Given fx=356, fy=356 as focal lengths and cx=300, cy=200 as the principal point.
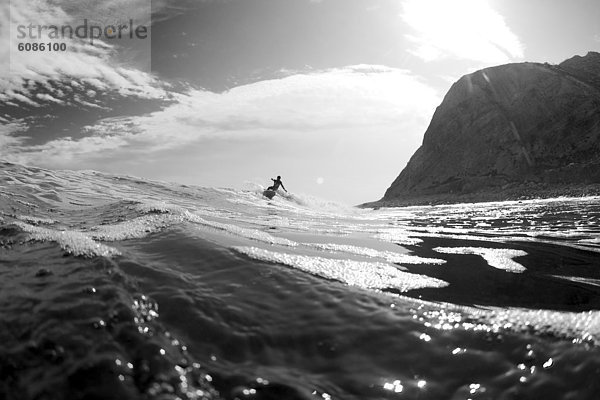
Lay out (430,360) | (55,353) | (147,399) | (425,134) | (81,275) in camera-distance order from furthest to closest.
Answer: (425,134) < (81,275) < (430,360) < (55,353) < (147,399)

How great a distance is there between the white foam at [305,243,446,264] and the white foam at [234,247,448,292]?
0.47 m

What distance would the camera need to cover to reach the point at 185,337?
197cm

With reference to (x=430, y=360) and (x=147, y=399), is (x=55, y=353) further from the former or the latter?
(x=430, y=360)

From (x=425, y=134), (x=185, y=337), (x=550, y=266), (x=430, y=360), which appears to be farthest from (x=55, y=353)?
(x=425, y=134)

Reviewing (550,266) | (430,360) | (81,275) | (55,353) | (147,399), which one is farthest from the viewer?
(550,266)

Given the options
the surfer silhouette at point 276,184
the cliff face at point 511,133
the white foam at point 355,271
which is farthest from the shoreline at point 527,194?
the white foam at point 355,271

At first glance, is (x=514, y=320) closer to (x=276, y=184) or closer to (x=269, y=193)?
(x=269, y=193)

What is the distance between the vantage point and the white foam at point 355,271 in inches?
123

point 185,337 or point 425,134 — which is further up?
point 425,134

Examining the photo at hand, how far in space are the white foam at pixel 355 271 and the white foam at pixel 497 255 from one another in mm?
1224

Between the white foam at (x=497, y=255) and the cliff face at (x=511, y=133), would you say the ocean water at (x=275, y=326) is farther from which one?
the cliff face at (x=511, y=133)

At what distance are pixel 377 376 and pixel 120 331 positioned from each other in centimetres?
137

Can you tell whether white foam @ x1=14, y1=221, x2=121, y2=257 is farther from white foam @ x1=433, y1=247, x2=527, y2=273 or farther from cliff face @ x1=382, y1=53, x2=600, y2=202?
cliff face @ x1=382, y1=53, x2=600, y2=202

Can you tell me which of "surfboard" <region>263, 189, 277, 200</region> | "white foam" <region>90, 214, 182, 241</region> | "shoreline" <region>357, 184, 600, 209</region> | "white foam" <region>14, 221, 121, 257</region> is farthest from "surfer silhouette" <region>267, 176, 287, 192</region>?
"white foam" <region>14, 221, 121, 257</region>
